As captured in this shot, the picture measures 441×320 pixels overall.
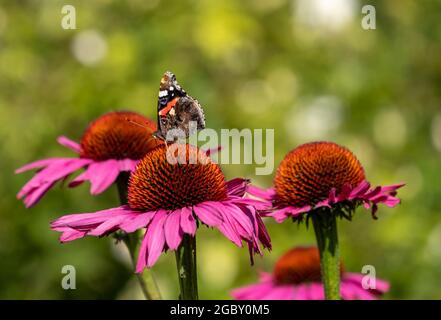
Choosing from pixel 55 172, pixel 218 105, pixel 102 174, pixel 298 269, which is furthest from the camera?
pixel 218 105

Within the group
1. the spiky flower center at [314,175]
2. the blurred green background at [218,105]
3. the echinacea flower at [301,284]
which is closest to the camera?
the spiky flower center at [314,175]

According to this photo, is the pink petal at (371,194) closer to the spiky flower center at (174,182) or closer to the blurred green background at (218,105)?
the spiky flower center at (174,182)

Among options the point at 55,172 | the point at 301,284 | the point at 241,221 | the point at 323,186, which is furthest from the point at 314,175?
the point at 55,172

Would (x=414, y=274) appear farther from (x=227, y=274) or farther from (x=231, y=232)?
(x=231, y=232)

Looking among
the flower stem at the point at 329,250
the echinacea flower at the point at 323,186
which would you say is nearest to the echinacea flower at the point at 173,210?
the echinacea flower at the point at 323,186

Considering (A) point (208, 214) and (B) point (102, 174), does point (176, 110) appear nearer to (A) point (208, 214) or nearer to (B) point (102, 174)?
(B) point (102, 174)
